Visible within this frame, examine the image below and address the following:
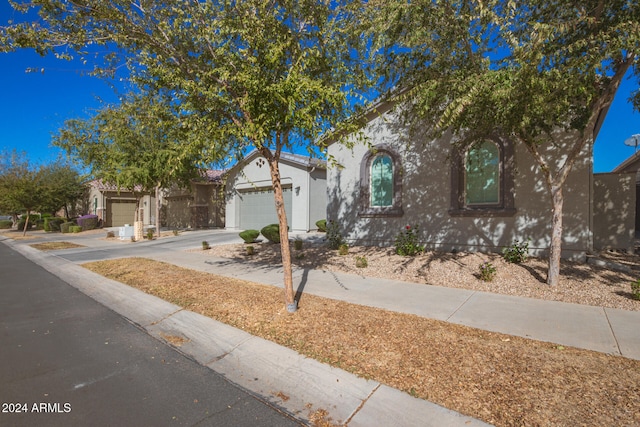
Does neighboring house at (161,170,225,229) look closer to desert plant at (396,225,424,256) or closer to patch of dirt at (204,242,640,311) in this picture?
patch of dirt at (204,242,640,311)

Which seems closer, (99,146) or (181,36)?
(181,36)

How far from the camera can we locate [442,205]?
973cm

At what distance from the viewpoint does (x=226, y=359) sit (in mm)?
3820

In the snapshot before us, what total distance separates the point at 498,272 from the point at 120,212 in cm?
3060

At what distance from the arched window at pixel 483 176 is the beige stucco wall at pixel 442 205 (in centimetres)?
51

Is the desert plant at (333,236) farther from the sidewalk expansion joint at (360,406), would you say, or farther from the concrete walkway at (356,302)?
the sidewalk expansion joint at (360,406)

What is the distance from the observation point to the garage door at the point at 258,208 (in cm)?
1828

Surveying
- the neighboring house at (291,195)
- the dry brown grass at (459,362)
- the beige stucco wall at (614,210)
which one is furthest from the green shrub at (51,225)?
the beige stucco wall at (614,210)

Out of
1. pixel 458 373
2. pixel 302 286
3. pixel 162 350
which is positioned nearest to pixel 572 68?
pixel 458 373

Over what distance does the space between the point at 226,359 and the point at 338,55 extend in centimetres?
510

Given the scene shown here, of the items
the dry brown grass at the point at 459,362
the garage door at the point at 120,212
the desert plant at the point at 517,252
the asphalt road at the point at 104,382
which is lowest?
the asphalt road at the point at 104,382

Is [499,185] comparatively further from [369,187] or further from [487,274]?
[369,187]

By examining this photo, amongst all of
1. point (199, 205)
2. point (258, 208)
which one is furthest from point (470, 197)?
point (199, 205)

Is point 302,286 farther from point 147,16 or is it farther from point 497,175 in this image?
point 497,175
